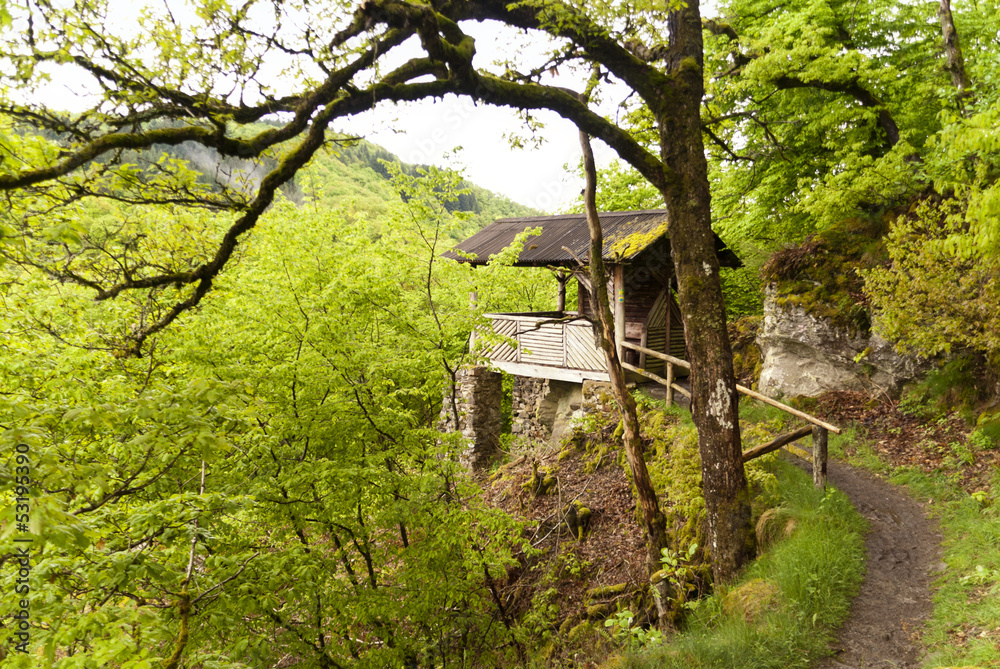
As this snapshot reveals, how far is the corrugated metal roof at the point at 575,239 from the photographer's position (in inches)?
429

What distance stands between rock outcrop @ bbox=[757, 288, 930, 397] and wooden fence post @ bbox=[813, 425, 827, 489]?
3982 millimetres

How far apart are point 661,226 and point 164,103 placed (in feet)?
29.9

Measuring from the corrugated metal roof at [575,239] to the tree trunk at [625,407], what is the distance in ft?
10.6

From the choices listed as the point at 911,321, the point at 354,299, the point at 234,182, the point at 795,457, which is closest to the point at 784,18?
the point at 911,321

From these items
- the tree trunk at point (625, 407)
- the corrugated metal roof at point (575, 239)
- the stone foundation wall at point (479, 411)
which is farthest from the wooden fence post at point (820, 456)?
the stone foundation wall at point (479, 411)

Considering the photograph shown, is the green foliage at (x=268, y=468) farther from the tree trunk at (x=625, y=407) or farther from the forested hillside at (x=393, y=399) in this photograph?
the tree trunk at (x=625, y=407)

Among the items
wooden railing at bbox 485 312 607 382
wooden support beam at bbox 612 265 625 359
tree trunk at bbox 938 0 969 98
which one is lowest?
wooden railing at bbox 485 312 607 382

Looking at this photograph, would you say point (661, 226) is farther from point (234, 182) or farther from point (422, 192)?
point (234, 182)

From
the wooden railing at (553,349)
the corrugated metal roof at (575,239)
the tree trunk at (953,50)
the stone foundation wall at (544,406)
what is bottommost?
the stone foundation wall at (544,406)

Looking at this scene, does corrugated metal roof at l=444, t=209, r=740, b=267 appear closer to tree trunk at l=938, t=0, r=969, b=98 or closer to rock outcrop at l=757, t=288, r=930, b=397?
rock outcrop at l=757, t=288, r=930, b=397

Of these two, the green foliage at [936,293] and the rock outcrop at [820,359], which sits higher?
the green foliage at [936,293]

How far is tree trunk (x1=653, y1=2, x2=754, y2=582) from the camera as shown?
18.0ft

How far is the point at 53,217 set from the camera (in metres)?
3.26

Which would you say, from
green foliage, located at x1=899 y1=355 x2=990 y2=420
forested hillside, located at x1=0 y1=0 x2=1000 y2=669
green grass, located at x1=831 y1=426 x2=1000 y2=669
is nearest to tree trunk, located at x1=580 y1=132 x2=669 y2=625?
forested hillside, located at x1=0 y1=0 x2=1000 y2=669
